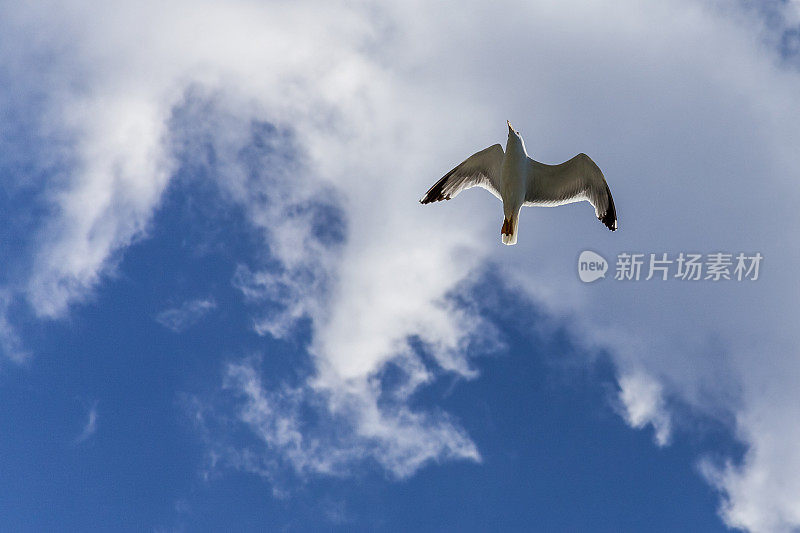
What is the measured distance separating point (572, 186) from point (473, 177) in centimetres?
233

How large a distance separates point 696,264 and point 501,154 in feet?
18.7

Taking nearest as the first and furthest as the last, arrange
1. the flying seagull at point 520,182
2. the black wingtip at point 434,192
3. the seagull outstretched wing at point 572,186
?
1. the flying seagull at point 520,182
2. the seagull outstretched wing at point 572,186
3. the black wingtip at point 434,192

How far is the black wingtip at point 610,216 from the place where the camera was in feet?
82.3

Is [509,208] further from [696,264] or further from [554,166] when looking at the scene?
[696,264]

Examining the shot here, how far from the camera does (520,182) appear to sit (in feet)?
81.6

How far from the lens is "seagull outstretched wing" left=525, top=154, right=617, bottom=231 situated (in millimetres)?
25156

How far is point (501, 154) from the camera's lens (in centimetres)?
2536

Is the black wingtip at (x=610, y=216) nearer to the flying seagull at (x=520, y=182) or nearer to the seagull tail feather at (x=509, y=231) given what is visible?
the flying seagull at (x=520, y=182)

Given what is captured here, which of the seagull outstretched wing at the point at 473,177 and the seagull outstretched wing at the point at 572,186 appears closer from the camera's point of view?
the seagull outstretched wing at the point at 572,186

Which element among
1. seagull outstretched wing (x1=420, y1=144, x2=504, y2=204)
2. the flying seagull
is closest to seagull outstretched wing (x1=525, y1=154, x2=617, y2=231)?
the flying seagull

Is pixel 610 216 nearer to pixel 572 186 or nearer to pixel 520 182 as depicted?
pixel 572 186

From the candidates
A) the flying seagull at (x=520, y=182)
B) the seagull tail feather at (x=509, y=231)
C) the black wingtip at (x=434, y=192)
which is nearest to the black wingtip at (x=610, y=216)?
the flying seagull at (x=520, y=182)

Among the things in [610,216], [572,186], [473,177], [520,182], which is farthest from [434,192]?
[610,216]

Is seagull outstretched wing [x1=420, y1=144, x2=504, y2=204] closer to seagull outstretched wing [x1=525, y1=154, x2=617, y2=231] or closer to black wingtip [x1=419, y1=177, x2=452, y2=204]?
black wingtip [x1=419, y1=177, x2=452, y2=204]
